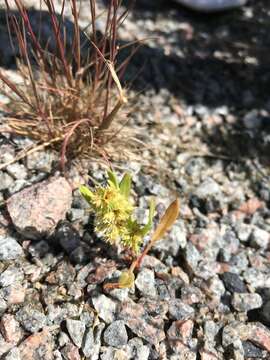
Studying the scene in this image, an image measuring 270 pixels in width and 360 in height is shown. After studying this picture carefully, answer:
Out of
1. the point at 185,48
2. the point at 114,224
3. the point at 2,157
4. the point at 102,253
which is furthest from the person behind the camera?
the point at 185,48

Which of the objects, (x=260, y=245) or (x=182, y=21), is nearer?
(x=260, y=245)

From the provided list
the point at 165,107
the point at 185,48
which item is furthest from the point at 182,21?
the point at 165,107

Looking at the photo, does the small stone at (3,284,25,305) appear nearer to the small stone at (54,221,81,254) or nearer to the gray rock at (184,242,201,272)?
the small stone at (54,221,81,254)

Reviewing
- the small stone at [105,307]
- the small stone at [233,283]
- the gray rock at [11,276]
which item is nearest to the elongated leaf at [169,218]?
the small stone at [105,307]

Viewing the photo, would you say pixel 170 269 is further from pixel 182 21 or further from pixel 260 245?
pixel 182 21

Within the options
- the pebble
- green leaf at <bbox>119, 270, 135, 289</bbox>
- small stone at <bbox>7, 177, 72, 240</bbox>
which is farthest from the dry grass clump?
the pebble

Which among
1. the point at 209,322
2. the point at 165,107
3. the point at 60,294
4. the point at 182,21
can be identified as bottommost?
the point at 209,322

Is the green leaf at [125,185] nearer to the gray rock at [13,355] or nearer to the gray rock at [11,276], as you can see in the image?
the gray rock at [11,276]
